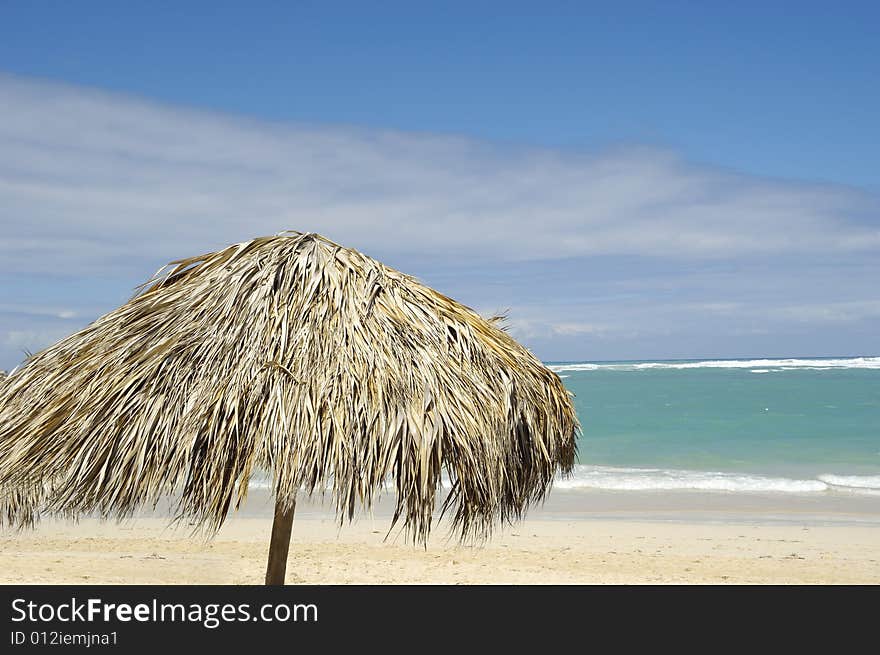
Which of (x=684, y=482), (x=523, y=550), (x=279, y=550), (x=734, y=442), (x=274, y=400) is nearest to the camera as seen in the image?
(x=274, y=400)

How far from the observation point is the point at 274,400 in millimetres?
3568

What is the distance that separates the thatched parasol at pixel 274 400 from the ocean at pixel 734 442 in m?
2.92

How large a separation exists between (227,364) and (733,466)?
1387 centimetres

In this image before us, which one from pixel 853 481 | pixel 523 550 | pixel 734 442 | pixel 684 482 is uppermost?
pixel 734 442

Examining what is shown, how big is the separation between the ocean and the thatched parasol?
2915mm

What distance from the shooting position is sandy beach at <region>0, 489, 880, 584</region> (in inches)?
300

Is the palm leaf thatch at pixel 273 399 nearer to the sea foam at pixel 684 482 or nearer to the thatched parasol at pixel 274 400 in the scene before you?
the thatched parasol at pixel 274 400

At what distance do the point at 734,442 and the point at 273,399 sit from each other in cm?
1708

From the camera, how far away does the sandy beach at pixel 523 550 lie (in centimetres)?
761

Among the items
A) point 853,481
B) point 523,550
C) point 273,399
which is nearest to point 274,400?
point 273,399

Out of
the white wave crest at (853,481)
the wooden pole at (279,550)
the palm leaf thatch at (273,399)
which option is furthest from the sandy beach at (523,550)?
the palm leaf thatch at (273,399)

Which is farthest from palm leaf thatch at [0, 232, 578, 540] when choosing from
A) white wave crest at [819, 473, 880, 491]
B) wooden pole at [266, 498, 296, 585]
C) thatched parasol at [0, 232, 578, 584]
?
white wave crest at [819, 473, 880, 491]

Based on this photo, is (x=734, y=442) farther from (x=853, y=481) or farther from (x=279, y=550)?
(x=279, y=550)
